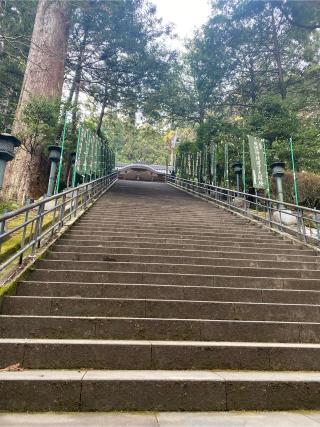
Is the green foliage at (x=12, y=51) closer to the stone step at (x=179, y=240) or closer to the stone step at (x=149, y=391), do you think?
the stone step at (x=179, y=240)

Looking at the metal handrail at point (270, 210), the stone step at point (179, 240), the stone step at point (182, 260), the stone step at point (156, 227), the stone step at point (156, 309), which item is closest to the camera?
the stone step at point (156, 309)

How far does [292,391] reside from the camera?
108 inches

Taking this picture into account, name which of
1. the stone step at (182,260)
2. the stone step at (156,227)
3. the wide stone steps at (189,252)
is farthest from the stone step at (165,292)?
the stone step at (156,227)

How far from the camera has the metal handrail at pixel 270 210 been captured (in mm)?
7154

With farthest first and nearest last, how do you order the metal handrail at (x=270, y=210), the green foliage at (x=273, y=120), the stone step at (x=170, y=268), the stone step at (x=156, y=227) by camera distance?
1. the green foliage at (x=273, y=120)
2. the stone step at (x=156, y=227)
3. the metal handrail at (x=270, y=210)
4. the stone step at (x=170, y=268)

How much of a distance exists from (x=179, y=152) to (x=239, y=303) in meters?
18.5

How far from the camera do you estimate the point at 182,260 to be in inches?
214

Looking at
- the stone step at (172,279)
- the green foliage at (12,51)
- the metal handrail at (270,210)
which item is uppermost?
the green foliage at (12,51)

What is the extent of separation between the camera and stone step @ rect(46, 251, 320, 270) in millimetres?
5184

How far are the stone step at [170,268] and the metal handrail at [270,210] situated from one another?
1.69 meters

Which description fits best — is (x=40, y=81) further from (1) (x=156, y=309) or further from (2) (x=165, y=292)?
(1) (x=156, y=309)

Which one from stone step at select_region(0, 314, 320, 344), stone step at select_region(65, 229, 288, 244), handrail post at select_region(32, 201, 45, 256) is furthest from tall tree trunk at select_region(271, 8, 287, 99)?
stone step at select_region(0, 314, 320, 344)

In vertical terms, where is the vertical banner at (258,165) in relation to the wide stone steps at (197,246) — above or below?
above

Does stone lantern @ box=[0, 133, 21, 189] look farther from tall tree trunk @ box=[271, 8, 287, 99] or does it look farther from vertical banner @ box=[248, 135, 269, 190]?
tall tree trunk @ box=[271, 8, 287, 99]
